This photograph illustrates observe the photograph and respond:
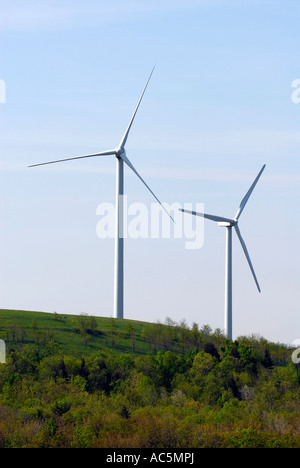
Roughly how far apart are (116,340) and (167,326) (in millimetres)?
→ 22435

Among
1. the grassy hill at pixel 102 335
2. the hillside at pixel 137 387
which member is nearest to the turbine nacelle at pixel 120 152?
the hillside at pixel 137 387

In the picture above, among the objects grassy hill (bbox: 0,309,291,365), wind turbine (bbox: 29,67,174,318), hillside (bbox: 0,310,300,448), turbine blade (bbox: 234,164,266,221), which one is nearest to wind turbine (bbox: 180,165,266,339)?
turbine blade (bbox: 234,164,266,221)

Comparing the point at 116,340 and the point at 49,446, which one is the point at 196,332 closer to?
the point at 116,340

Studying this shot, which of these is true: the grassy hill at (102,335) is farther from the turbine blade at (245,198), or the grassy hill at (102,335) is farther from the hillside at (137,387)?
the turbine blade at (245,198)

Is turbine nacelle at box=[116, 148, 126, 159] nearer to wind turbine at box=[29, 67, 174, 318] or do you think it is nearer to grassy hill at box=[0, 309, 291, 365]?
wind turbine at box=[29, 67, 174, 318]

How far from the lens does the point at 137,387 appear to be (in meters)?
118

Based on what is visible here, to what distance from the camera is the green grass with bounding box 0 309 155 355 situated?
148 meters

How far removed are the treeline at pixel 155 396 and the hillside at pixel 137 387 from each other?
145mm

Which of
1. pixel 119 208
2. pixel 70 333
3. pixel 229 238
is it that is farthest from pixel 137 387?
pixel 70 333

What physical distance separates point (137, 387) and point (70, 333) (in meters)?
39.7

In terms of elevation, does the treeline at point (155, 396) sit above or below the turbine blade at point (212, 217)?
below

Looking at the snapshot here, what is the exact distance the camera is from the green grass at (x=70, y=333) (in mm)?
147750

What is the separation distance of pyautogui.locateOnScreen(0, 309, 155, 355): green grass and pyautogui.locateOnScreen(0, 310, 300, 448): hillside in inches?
8.1
